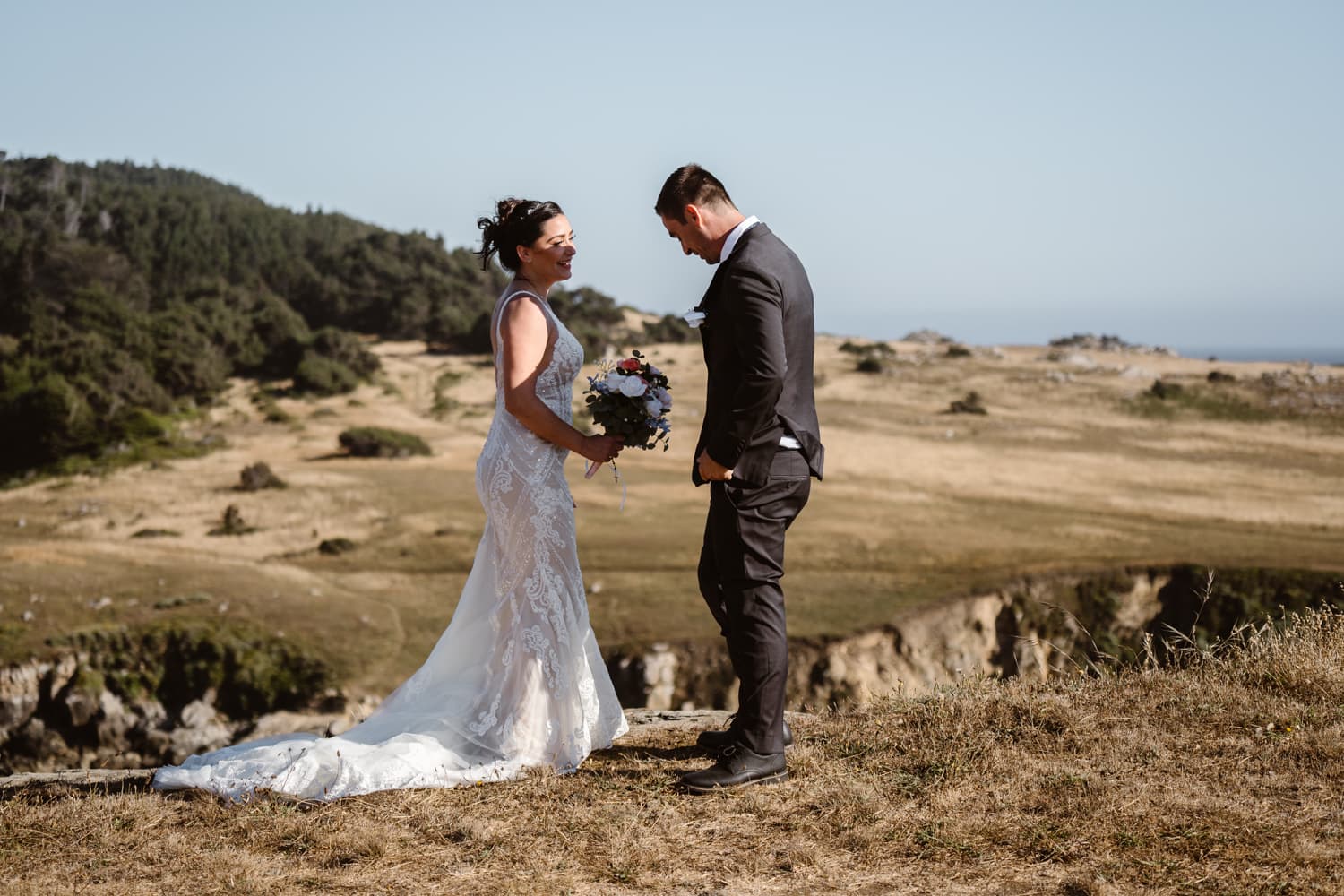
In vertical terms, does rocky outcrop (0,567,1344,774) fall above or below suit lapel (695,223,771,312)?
below

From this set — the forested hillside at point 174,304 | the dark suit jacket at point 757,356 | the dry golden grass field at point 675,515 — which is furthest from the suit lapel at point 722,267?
the dry golden grass field at point 675,515

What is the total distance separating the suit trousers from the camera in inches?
203

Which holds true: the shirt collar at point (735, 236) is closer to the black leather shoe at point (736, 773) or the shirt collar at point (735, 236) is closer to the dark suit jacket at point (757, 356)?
the dark suit jacket at point (757, 356)

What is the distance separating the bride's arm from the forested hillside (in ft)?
13.9

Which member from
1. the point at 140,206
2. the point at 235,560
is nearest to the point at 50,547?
the point at 235,560

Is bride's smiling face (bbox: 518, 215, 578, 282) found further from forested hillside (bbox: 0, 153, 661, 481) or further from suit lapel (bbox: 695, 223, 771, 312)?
forested hillside (bbox: 0, 153, 661, 481)

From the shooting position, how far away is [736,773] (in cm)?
530

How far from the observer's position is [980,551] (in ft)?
70.7

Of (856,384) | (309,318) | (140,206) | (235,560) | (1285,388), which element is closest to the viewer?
(235,560)

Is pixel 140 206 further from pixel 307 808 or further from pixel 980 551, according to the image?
pixel 307 808

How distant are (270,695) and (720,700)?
5.80m

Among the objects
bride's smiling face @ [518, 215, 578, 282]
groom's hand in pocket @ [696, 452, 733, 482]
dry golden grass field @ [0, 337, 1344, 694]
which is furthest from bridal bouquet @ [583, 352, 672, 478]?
dry golden grass field @ [0, 337, 1344, 694]

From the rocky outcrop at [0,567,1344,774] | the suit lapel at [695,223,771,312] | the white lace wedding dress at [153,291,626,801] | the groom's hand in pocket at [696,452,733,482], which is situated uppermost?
the suit lapel at [695,223,771,312]

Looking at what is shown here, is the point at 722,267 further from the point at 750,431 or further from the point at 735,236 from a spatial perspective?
the point at 750,431
